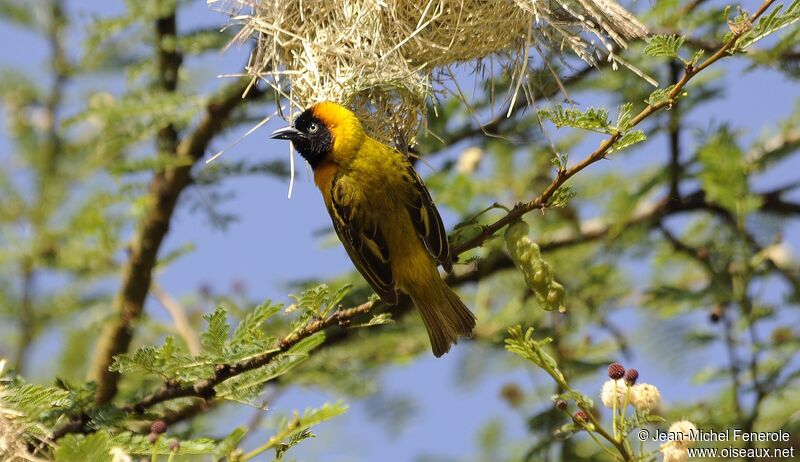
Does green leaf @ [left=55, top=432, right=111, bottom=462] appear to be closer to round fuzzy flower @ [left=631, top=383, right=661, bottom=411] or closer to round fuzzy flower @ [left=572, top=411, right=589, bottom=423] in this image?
round fuzzy flower @ [left=572, top=411, right=589, bottom=423]

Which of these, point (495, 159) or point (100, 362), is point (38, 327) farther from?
point (495, 159)

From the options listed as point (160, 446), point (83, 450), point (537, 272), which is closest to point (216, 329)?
point (160, 446)

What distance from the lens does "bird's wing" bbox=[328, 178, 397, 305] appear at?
363cm

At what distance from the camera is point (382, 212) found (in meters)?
3.68

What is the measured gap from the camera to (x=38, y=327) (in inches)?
183

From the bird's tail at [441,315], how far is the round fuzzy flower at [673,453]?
1.29 metres

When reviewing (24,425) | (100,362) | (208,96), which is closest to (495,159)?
(208,96)

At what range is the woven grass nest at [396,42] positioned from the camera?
342cm

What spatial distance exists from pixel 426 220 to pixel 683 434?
1.31 metres

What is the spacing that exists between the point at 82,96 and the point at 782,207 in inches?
123

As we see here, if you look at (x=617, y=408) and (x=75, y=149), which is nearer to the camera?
(x=617, y=408)

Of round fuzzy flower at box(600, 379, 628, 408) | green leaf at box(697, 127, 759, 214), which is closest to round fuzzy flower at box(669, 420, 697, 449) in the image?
round fuzzy flower at box(600, 379, 628, 408)

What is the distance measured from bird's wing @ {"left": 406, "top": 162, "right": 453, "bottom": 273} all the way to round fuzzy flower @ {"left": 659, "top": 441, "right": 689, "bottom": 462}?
3.47 feet

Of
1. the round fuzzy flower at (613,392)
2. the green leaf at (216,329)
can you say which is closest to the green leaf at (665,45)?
the round fuzzy flower at (613,392)
